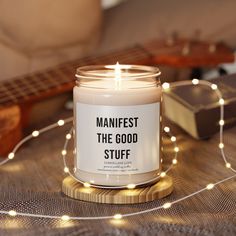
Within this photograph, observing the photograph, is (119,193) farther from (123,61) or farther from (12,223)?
(123,61)

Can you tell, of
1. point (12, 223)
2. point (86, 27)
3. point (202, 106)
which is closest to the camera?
point (12, 223)

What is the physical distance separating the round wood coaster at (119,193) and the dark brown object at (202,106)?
0.23 m

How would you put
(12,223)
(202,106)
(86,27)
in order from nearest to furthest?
(12,223), (202,106), (86,27)

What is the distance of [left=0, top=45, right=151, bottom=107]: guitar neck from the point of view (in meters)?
1.01

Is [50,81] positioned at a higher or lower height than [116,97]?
lower

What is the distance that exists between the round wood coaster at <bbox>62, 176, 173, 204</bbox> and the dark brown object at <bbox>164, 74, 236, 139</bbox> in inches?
9.0

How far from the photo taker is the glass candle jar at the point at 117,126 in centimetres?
62

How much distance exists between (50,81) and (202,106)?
320 millimetres

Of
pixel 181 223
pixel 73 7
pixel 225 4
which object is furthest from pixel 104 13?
pixel 181 223

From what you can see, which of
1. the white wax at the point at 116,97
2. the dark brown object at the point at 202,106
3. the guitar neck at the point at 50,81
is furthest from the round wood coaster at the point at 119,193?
the guitar neck at the point at 50,81

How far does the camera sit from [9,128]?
35.7 inches

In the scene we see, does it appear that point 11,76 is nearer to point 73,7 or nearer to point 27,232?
point 73,7

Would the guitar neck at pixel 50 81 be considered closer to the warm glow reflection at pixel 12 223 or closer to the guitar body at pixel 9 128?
Result: the guitar body at pixel 9 128

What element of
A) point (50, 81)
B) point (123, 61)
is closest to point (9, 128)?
point (50, 81)
